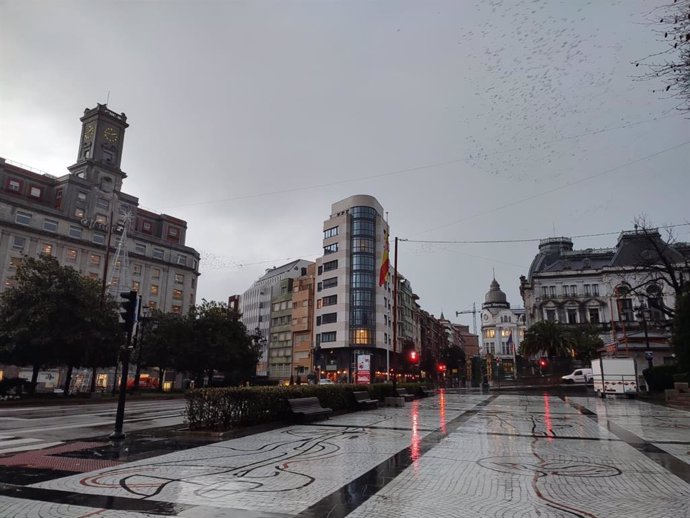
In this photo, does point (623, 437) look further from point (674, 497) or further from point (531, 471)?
point (674, 497)

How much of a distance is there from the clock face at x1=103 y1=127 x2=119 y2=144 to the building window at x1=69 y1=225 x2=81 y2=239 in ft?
65.9

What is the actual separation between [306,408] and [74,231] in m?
67.5

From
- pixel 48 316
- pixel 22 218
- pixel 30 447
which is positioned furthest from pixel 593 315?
pixel 22 218

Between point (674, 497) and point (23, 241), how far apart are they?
75.3 metres

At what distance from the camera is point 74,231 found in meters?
70.1

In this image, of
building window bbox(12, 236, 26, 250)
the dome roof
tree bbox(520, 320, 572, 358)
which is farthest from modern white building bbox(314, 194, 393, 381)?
the dome roof

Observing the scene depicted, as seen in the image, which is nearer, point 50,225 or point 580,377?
point 580,377

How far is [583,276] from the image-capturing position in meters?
85.5

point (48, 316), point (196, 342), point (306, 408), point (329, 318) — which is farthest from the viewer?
point (329, 318)

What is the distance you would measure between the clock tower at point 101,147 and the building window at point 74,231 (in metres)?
10.1

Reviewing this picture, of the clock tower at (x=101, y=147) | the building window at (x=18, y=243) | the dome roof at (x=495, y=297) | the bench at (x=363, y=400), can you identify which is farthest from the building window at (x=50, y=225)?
the dome roof at (x=495, y=297)

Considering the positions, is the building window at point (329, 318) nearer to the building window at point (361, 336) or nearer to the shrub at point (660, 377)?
the building window at point (361, 336)

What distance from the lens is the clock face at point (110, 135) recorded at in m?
82.2

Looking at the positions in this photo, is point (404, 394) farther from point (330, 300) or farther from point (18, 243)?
point (18, 243)
